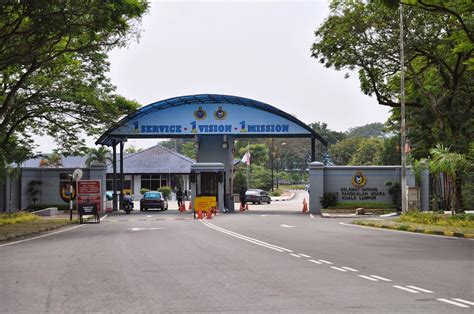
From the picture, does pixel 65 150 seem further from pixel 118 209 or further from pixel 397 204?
pixel 397 204

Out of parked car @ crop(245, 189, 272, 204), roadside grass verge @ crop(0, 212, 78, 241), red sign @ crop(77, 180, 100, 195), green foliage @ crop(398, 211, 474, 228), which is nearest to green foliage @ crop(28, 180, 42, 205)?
roadside grass verge @ crop(0, 212, 78, 241)

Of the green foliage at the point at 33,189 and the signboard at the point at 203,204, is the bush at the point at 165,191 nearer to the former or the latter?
the green foliage at the point at 33,189

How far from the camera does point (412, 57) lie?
33.2 metres

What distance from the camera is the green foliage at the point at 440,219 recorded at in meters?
24.8

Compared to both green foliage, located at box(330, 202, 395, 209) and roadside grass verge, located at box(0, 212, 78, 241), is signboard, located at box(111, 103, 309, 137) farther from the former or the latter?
roadside grass verge, located at box(0, 212, 78, 241)

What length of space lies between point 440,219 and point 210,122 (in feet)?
70.1

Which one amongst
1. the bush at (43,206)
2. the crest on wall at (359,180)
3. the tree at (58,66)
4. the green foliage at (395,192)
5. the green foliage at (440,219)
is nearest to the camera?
the tree at (58,66)

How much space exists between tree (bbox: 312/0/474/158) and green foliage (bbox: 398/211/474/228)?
14.8ft

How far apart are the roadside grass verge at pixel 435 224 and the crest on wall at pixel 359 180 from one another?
11.9 m

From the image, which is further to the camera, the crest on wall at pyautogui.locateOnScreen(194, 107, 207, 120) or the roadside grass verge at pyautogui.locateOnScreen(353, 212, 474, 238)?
the crest on wall at pyautogui.locateOnScreen(194, 107, 207, 120)

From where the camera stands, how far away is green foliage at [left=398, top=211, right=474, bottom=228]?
24.8 meters

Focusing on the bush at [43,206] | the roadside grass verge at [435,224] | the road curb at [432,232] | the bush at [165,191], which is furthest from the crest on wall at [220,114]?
the bush at [165,191]

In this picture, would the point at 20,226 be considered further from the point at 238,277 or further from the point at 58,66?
the point at 238,277

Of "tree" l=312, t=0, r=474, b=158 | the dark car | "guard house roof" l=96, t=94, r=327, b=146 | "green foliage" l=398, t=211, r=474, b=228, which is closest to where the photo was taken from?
"green foliage" l=398, t=211, r=474, b=228
